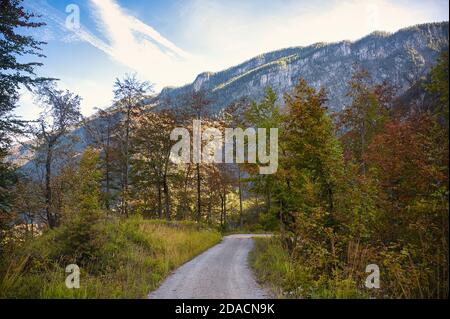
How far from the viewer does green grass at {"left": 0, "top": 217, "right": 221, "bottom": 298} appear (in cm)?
671

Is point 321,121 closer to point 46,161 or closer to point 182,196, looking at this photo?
point 46,161

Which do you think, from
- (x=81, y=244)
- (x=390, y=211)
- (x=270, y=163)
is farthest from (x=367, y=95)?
(x=81, y=244)

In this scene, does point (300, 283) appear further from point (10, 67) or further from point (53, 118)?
point (53, 118)

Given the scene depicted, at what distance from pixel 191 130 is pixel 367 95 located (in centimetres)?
1479

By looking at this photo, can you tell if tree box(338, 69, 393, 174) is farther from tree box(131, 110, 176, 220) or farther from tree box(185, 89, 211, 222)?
tree box(131, 110, 176, 220)

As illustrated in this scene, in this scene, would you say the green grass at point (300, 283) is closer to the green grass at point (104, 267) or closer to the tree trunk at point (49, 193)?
the green grass at point (104, 267)

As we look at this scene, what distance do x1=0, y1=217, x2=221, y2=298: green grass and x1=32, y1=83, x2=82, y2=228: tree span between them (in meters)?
13.4

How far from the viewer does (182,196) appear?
34.2 m

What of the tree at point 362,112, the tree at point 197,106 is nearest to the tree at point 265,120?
the tree at point 362,112

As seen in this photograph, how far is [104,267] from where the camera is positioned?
9.16 metres

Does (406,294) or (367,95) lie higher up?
(367,95)

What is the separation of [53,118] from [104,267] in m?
19.0

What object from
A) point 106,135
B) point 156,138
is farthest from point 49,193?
point 106,135
